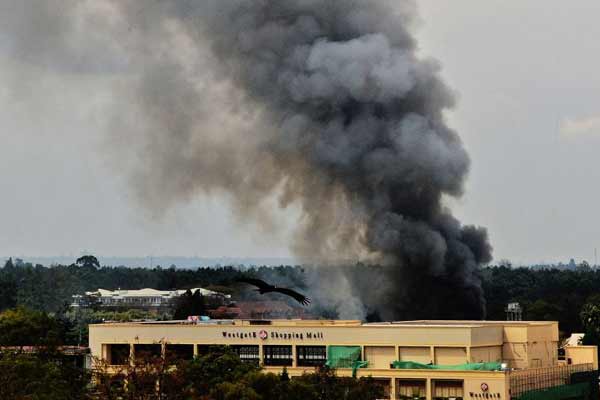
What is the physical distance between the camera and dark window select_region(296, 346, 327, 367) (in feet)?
254

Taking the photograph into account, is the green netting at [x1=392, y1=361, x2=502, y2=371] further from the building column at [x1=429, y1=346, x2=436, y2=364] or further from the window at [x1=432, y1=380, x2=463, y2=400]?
the window at [x1=432, y1=380, x2=463, y2=400]

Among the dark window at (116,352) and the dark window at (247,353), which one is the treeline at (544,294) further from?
the dark window at (116,352)

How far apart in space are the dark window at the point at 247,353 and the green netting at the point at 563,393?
50.0ft

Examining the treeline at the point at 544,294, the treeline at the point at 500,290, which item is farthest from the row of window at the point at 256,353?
the treeline at the point at 544,294

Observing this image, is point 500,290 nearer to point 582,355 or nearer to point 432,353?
point 582,355

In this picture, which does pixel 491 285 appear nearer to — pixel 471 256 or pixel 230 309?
pixel 230 309

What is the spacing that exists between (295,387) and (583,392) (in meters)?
21.1

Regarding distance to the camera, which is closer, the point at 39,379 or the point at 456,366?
the point at 39,379

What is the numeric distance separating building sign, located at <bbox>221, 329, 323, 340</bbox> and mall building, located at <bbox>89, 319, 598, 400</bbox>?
0.05 m

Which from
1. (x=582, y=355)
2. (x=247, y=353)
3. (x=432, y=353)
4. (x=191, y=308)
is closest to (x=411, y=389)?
(x=432, y=353)

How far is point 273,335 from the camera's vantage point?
7862cm

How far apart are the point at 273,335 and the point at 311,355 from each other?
242cm

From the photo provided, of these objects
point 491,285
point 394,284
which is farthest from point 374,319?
point 491,285

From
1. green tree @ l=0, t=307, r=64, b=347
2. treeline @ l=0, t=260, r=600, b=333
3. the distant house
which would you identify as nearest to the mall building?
green tree @ l=0, t=307, r=64, b=347
